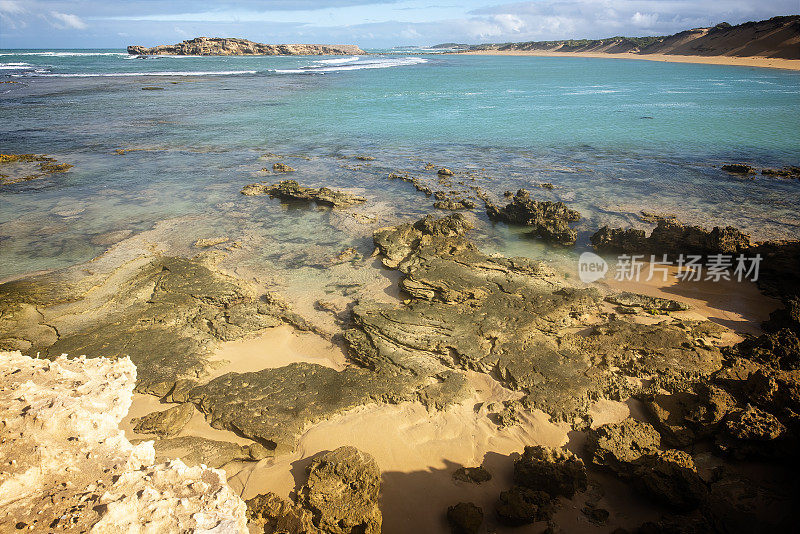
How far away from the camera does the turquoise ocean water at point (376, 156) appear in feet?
32.3

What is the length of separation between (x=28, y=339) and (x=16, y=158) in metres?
14.6

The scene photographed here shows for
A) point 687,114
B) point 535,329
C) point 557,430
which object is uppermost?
point 687,114

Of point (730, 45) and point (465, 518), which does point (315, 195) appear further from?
point (730, 45)

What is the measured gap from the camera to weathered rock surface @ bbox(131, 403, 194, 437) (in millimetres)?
4316

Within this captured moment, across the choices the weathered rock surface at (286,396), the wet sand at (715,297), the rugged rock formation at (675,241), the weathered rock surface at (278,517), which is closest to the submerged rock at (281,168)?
the rugged rock formation at (675,241)

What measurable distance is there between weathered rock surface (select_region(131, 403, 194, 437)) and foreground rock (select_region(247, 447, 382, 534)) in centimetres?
132

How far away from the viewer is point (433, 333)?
5629 mm

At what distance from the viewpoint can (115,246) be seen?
8.60 metres

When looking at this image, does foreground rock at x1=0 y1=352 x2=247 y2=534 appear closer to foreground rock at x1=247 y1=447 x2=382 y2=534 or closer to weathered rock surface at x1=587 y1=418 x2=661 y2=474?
foreground rock at x1=247 y1=447 x2=382 y2=534

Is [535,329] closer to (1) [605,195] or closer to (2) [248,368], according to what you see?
(2) [248,368]

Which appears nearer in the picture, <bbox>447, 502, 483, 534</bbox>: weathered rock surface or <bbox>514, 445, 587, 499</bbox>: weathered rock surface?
<bbox>447, 502, 483, 534</bbox>: weathered rock surface

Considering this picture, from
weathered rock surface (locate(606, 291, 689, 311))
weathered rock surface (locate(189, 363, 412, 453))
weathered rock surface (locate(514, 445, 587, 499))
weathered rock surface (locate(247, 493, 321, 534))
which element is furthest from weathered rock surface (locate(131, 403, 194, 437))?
weathered rock surface (locate(606, 291, 689, 311))

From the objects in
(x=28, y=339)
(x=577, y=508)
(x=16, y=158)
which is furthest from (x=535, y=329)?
(x=16, y=158)

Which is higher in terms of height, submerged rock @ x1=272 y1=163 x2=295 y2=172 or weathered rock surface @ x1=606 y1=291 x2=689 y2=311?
submerged rock @ x1=272 y1=163 x2=295 y2=172
